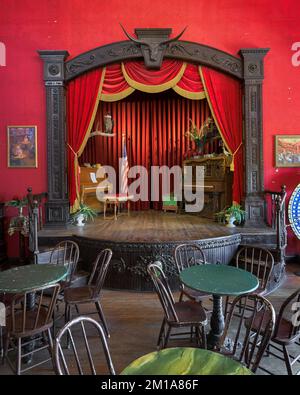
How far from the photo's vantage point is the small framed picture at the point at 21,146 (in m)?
5.95

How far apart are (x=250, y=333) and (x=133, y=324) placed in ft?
5.36

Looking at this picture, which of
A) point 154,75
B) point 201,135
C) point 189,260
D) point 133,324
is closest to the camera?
point 133,324

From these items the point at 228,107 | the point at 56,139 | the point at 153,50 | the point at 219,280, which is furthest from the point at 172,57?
the point at 219,280

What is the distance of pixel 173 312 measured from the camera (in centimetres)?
269

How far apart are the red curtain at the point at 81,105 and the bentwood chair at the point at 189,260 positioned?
2.99m

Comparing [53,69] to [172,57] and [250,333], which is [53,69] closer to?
[172,57]

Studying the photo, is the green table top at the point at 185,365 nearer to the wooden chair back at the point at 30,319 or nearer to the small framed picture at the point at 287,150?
the wooden chair back at the point at 30,319

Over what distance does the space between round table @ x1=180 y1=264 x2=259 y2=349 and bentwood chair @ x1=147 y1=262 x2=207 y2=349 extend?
0.17 meters

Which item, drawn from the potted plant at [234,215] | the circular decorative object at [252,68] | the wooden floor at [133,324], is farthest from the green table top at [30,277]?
the circular decorative object at [252,68]

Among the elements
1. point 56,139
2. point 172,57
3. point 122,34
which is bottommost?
point 56,139

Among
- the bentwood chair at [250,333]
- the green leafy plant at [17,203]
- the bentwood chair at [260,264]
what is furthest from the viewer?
the green leafy plant at [17,203]

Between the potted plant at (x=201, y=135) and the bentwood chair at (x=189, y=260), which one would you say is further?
the potted plant at (x=201, y=135)
